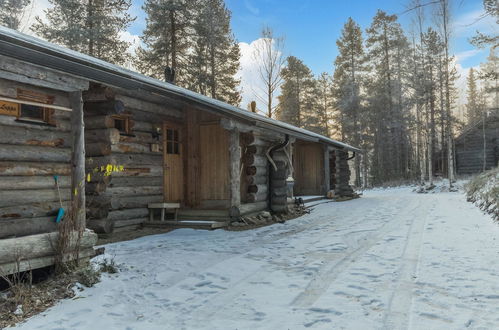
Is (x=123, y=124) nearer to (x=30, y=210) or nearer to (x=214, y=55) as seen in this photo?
(x=30, y=210)

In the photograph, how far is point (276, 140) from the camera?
462 inches

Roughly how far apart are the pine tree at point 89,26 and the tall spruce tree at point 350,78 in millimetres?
18111

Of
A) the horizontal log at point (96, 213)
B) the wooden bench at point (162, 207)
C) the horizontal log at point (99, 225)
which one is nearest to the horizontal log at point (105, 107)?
the horizontal log at point (96, 213)

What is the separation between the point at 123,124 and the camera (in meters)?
8.26

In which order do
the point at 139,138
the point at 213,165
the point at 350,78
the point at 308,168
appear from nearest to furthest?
the point at 139,138 < the point at 213,165 < the point at 308,168 < the point at 350,78

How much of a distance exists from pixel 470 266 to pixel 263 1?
14.3 metres

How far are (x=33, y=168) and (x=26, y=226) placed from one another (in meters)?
0.83

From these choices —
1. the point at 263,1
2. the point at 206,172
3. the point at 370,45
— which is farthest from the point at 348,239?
the point at 370,45

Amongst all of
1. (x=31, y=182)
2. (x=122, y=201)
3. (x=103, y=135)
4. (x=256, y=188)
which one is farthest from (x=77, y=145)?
(x=256, y=188)

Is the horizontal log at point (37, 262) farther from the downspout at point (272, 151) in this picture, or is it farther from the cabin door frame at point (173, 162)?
the downspout at point (272, 151)

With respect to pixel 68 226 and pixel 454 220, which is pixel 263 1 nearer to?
pixel 454 220

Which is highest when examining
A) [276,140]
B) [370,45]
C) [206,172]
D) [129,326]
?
[370,45]

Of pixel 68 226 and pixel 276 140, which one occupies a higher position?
pixel 276 140

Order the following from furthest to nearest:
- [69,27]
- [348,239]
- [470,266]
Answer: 1. [69,27]
2. [348,239]
3. [470,266]
